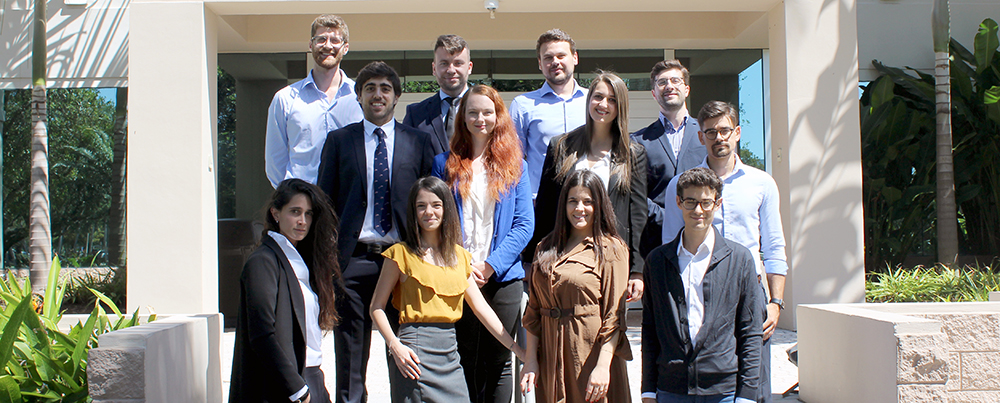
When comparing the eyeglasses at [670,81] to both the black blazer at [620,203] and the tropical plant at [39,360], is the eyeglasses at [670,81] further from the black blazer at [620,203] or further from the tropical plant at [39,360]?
the tropical plant at [39,360]

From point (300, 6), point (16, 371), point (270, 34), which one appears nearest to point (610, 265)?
point (16, 371)

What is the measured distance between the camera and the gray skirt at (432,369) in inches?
123

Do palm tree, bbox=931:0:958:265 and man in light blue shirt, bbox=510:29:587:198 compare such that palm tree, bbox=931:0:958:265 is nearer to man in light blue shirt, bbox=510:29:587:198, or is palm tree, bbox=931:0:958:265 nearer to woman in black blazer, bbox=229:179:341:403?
man in light blue shirt, bbox=510:29:587:198

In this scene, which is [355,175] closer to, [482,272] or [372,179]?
[372,179]

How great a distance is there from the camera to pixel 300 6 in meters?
7.41

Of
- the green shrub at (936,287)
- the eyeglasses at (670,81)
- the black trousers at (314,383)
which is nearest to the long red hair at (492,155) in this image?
the black trousers at (314,383)

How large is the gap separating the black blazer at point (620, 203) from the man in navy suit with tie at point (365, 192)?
2.10 ft

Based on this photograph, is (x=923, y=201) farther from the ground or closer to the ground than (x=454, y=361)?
farther from the ground

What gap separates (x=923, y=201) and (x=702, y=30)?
135 inches

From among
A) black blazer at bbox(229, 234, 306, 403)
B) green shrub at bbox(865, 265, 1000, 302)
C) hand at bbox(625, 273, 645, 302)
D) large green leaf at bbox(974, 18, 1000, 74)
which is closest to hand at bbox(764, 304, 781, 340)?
hand at bbox(625, 273, 645, 302)

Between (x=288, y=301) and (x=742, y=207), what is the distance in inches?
82.9

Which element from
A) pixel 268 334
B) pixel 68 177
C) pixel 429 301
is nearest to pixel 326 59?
pixel 429 301

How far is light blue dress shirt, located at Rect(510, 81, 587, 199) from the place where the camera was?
13.5 ft

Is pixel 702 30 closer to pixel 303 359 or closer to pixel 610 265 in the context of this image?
pixel 610 265
